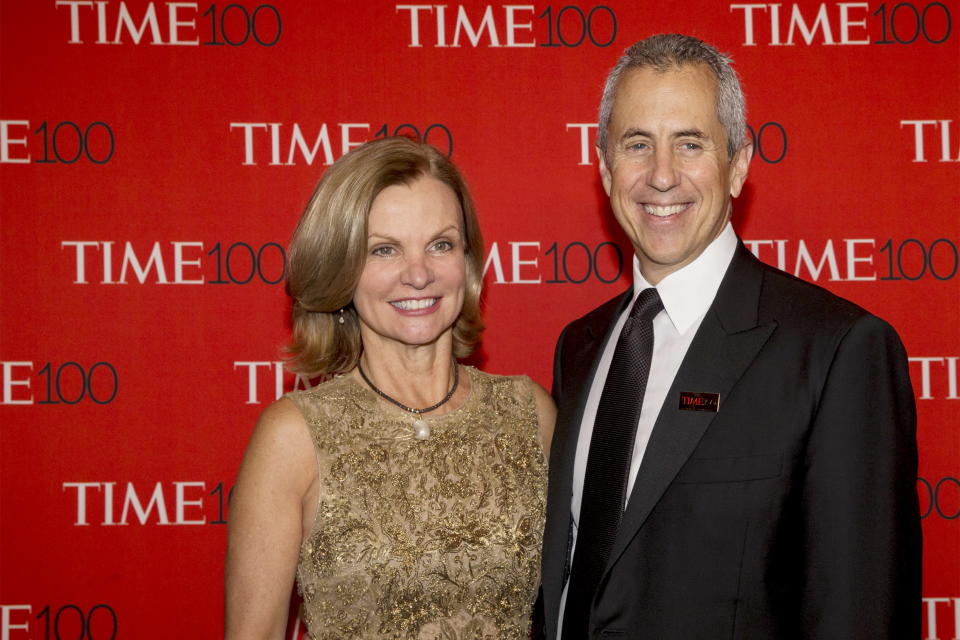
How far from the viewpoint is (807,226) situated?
8.54 feet

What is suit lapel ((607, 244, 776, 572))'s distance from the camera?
1483 mm

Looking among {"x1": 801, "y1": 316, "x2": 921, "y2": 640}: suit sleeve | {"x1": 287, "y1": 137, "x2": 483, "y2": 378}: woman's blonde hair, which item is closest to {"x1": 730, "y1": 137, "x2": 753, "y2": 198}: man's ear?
{"x1": 801, "y1": 316, "x2": 921, "y2": 640}: suit sleeve

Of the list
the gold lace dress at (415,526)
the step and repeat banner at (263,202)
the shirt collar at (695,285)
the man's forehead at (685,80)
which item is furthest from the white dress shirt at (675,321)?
the step and repeat banner at (263,202)

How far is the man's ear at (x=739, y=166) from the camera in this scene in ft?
5.72

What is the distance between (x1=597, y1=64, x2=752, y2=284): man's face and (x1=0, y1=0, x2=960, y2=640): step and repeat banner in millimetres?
891

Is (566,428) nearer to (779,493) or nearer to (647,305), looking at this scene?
(647,305)

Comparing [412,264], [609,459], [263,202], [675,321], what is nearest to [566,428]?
[609,459]

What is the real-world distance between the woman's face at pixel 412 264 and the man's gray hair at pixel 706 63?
504mm

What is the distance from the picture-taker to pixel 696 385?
152cm

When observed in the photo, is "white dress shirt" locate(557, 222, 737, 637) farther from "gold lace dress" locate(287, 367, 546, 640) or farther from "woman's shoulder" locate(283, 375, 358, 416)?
"woman's shoulder" locate(283, 375, 358, 416)

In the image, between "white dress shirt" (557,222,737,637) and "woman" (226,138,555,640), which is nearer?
"white dress shirt" (557,222,737,637)

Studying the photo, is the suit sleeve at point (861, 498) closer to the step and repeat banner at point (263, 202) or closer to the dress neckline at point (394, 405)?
the dress neckline at point (394, 405)

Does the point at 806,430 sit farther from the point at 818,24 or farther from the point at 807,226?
the point at 818,24

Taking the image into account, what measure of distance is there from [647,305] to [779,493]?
1.51 feet
